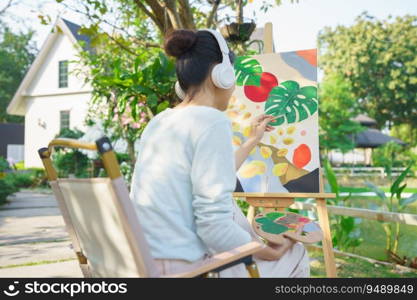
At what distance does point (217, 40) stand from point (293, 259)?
0.96 m

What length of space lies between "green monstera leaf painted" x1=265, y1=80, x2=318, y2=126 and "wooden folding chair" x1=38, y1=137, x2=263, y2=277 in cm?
205

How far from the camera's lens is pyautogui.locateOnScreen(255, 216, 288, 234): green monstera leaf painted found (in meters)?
2.09

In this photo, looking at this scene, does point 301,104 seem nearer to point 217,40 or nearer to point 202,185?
point 217,40

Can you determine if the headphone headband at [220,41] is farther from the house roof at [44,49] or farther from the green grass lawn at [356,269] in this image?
the house roof at [44,49]

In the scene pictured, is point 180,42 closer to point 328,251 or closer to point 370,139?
point 328,251

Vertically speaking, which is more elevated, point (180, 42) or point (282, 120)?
point (180, 42)

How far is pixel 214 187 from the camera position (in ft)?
4.97

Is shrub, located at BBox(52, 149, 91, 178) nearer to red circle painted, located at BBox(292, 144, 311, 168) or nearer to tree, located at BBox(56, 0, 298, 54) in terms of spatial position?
tree, located at BBox(56, 0, 298, 54)

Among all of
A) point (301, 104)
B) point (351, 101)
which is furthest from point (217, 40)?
point (351, 101)

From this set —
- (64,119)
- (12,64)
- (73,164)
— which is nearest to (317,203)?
(73,164)

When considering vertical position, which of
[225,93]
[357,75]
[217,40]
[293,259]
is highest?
[357,75]

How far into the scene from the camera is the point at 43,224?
7.48 metres

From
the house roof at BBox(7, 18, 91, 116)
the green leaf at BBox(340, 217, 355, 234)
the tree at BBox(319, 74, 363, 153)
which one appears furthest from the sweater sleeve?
the tree at BBox(319, 74, 363, 153)

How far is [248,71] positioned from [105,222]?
235cm
